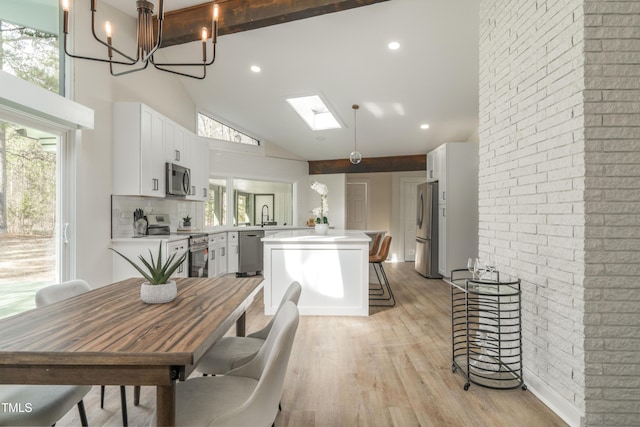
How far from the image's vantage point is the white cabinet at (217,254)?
5352 mm

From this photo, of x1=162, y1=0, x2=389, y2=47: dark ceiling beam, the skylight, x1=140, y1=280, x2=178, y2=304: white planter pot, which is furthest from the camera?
the skylight

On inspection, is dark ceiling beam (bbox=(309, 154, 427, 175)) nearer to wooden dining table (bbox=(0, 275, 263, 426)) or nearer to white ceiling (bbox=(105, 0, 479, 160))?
white ceiling (bbox=(105, 0, 479, 160))

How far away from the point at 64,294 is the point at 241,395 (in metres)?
1.26

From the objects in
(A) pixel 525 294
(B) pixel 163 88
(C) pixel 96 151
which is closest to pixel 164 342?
(A) pixel 525 294

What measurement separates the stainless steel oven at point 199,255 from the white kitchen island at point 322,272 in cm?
116

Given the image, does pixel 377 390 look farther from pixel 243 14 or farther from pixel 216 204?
pixel 216 204

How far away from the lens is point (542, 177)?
7.11ft

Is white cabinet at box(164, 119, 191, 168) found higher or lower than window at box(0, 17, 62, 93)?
lower

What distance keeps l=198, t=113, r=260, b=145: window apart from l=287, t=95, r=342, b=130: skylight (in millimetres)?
1460

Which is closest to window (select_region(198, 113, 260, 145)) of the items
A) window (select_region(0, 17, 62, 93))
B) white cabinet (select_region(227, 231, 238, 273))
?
white cabinet (select_region(227, 231, 238, 273))

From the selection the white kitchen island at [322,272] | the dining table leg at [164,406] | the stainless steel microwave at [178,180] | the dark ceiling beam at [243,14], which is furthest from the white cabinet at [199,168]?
the dining table leg at [164,406]

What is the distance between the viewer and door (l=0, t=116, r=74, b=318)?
2596 millimetres

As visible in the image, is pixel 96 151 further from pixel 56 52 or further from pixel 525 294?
pixel 525 294

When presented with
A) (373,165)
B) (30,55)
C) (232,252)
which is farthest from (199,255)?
(373,165)
